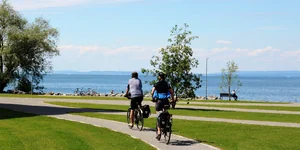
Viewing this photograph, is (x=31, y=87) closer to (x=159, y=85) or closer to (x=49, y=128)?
(x=49, y=128)

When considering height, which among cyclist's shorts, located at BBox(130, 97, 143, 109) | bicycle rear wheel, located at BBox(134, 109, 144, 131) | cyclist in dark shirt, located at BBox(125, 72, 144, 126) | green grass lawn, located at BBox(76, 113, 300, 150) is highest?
cyclist in dark shirt, located at BBox(125, 72, 144, 126)

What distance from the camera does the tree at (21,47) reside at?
206 feet

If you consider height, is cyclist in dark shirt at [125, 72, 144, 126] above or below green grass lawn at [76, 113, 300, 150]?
above

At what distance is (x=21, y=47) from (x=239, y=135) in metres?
49.2

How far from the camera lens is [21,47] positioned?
62812 millimetres

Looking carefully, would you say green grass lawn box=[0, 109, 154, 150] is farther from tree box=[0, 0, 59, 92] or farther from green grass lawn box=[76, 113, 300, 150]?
tree box=[0, 0, 59, 92]

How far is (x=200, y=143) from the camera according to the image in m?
15.1

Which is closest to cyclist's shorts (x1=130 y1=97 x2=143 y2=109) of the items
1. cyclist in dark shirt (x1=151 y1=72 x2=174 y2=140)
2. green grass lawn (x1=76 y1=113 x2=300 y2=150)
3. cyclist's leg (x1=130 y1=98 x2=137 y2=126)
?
cyclist's leg (x1=130 y1=98 x2=137 y2=126)

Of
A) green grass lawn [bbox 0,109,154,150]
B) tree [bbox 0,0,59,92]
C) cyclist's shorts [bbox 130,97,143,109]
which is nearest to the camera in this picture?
green grass lawn [bbox 0,109,154,150]

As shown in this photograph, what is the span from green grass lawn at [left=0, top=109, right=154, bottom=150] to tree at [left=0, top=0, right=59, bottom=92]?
4244cm

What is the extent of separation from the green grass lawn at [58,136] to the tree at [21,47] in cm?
4244

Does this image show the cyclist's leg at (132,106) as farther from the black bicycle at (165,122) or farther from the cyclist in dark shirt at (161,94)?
the black bicycle at (165,122)

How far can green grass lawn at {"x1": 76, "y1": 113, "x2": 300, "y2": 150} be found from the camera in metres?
15.1

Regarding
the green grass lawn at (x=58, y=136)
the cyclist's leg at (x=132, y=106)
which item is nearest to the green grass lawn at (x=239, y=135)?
the cyclist's leg at (x=132, y=106)
